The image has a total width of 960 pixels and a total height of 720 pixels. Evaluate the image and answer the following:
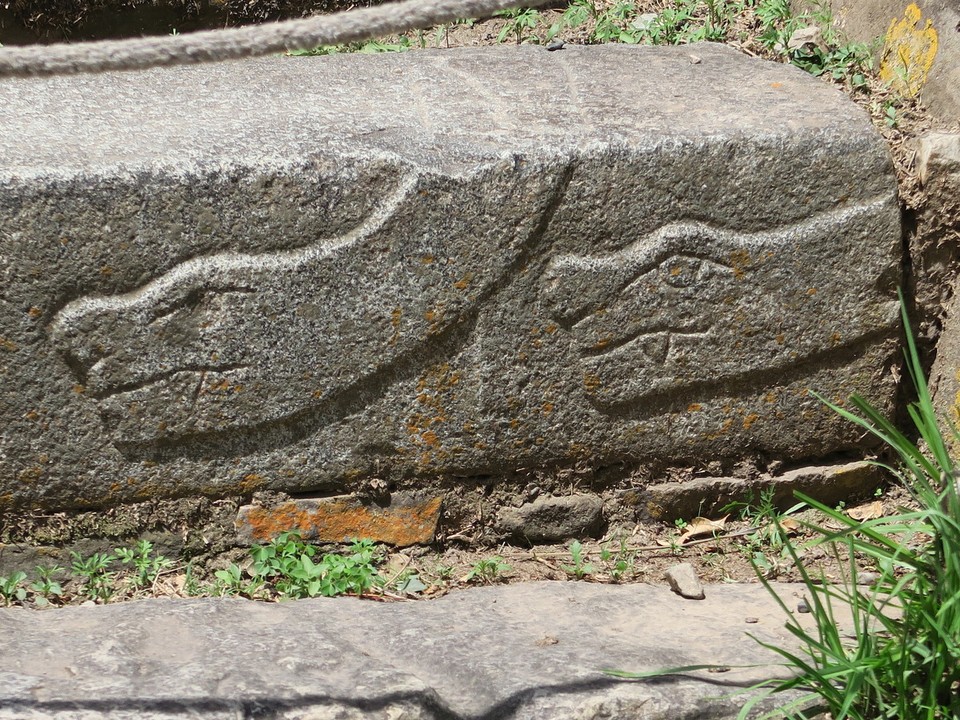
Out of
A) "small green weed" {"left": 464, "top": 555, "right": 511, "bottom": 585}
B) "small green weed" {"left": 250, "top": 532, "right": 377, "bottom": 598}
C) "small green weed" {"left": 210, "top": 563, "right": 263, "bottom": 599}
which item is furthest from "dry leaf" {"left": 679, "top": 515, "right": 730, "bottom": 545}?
"small green weed" {"left": 210, "top": 563, "right": 263, "bottom": 599}

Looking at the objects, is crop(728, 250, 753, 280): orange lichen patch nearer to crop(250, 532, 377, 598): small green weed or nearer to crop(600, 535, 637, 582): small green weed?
crop(600, 535, 637, 582): small green weed

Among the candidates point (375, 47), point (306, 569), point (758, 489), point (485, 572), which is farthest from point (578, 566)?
point (375, 47)

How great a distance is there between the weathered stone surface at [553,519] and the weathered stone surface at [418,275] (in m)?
0.12

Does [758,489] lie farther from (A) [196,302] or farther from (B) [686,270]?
(A) [196,302]

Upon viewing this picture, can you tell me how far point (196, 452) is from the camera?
216 cm

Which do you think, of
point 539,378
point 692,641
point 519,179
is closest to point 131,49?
point 519,179

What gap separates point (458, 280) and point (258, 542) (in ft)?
2.36

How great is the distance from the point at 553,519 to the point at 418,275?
68 centimetres

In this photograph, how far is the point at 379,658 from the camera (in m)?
1.86

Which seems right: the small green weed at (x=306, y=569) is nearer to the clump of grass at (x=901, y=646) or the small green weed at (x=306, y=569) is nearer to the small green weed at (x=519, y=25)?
the clump of grass at (x=901, y=646)

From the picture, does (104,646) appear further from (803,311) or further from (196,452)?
(803,311)

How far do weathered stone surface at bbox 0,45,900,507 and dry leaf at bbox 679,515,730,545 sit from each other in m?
0.18

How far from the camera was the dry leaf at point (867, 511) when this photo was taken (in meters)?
2.54

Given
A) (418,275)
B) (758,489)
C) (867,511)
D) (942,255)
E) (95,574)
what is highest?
(418,275)
